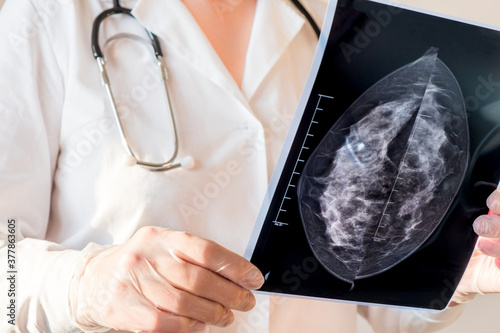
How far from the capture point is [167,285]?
2.07 ft

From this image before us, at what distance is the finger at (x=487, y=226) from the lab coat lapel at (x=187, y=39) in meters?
0.41

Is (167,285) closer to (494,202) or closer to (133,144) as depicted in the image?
(133,144)

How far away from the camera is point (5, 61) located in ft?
2.64

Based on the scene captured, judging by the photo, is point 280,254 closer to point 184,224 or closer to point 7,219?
point 184,224

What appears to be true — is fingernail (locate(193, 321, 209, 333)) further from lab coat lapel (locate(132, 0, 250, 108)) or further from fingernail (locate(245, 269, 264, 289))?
lab coat lapel (locate(132, 0, 250, 108))

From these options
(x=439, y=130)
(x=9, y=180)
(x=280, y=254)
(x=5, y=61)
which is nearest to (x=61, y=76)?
(x=5, y=61)

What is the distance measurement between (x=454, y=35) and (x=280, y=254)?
1.16 ft

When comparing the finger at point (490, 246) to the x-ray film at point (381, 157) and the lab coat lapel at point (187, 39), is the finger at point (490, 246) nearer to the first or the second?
the x-ray film at point (381, 157)

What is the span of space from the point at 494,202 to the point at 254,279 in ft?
1.20

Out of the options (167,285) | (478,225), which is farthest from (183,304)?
(478,225)

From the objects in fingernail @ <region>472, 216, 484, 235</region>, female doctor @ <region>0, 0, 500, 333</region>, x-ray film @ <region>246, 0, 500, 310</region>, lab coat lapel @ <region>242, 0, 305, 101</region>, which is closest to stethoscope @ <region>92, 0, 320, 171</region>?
female doctor @ <region>0, 0, 500, 333</region>

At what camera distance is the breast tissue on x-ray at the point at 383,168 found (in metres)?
0.62

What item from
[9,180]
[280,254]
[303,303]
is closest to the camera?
[280,254]

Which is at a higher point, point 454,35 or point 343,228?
point 454,35
